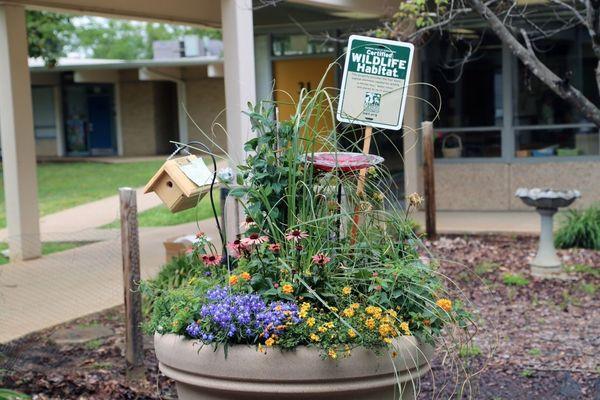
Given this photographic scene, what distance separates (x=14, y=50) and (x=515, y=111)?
24.4 feet

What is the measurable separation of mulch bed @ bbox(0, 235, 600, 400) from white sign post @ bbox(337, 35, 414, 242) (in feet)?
3.11

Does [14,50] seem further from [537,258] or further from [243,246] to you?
[243,246]

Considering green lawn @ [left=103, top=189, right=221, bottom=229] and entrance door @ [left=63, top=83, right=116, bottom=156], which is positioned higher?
entrance door @ [left=63, top=83, right=116, bottom=156]

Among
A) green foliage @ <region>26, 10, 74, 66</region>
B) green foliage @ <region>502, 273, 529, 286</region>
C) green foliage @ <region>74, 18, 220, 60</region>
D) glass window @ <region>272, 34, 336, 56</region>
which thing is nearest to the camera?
green foliage @ <region>502, 273, 529, 286</region>

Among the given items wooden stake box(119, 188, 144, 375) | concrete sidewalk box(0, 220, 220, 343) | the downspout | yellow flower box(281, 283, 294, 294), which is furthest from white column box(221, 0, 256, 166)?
the downspout

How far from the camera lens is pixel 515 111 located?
1400 cm

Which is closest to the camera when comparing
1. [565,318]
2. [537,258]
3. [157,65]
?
[565,318]

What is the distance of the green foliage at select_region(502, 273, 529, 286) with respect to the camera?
9375mm

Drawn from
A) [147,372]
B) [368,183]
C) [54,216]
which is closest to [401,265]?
[368,183]

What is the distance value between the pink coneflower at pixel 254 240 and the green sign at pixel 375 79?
138 cm

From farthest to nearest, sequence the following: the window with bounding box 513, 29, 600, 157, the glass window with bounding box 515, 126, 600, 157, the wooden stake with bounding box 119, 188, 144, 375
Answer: the glass window with bounding box 515, 126, 600, 157
the window with bounding box 513, 29, 600, 157
the wooden stake with bounding box 119, 188, 144, 375

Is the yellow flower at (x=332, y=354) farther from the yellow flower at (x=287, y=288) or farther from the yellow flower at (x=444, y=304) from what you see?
the yellow flower at (x=444, y=304)

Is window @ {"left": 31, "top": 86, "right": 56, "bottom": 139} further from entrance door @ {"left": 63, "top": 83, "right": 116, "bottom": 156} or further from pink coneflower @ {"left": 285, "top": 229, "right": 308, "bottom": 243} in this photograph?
pink coneflower @ {"left": 285, "top": 229, "right": 308, "bottom": 243}

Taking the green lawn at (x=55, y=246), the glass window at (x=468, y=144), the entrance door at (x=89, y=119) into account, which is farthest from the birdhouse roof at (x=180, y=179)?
the entrance door at (x=89, y=119)
